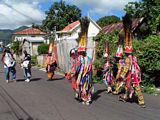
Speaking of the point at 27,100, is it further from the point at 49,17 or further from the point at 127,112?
the point at 49,17

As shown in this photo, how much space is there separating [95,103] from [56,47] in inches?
460

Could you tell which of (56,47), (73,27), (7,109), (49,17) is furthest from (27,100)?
(49,17)

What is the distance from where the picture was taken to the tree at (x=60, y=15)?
6078cm

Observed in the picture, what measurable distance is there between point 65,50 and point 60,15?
4838 cm

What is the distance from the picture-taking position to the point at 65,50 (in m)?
16.0

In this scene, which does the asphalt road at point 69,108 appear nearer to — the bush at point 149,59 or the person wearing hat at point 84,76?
the person wearing hat at point 84,76

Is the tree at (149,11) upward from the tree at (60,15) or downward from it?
downward

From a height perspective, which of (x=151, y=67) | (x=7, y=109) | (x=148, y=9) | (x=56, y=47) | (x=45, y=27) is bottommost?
(x=7, y=109)

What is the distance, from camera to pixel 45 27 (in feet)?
210

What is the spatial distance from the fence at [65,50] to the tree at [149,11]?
13.3 feet

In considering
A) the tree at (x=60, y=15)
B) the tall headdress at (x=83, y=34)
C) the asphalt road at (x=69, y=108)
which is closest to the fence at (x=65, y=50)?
the asphalt road at (x=69, y=108)

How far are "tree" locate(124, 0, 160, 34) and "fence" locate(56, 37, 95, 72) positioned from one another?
4.06 m

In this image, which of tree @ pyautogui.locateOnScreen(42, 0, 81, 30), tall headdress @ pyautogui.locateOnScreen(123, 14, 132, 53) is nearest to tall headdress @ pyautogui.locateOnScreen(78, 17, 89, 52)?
tall headdress @ pyautogui.locateOnScreen(123, 14, 132, 53)

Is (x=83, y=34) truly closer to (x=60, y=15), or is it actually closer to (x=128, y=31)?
(x=128, y=31)
